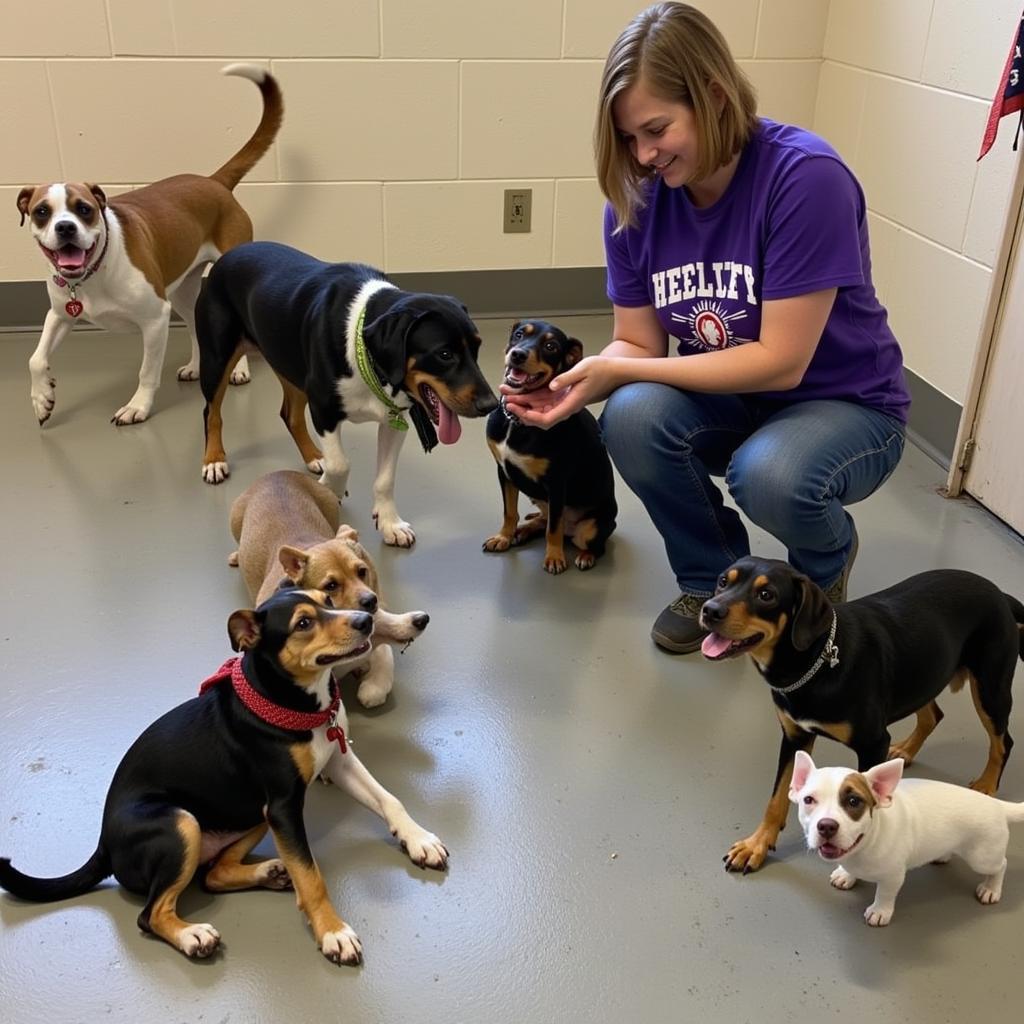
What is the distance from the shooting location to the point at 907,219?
3.39 meters

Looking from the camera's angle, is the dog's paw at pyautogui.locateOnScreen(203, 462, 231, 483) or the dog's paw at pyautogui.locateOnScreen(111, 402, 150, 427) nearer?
the dog's paw at pyautogui.locateOnScreen(203, 462, 231, 483)

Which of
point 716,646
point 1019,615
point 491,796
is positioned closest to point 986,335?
point 1019,615

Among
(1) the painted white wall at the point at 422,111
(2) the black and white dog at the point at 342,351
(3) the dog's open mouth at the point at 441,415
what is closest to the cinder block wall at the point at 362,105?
(1) the painted white wall at the point at 422,111

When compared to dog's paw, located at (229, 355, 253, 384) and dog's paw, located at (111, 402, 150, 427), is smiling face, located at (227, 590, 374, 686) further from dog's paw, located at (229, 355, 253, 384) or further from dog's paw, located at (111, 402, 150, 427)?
dog's paw, located at (229, 355, 253, 384)

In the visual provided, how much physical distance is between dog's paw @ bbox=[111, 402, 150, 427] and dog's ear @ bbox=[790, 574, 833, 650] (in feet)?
8.07

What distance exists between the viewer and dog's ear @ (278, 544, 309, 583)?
6.13 feet

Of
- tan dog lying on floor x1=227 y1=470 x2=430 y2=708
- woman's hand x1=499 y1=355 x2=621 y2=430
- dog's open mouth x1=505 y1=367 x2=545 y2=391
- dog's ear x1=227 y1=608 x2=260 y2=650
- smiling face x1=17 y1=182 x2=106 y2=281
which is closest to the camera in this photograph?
dog's ear x1=227 y1=608 x2=260 y2=650

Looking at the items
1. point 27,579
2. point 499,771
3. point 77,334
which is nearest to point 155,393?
point 77,334

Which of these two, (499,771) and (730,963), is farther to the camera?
(499,771)

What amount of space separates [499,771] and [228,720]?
56 cm

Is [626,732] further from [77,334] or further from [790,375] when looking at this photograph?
[77,334]

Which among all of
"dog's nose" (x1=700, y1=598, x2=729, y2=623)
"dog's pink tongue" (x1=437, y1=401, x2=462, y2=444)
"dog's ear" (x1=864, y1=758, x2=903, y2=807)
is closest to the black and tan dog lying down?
"dog's nose" (x1=700, y1=598, x2=729, y2=623)

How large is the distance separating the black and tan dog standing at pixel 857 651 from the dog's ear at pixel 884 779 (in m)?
0.17

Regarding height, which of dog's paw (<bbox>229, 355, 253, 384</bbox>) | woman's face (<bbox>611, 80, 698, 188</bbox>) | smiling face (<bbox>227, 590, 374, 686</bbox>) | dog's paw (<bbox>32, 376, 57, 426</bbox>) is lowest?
dog's paw (<bbox>229, 355, 253, 384</bbox>)
